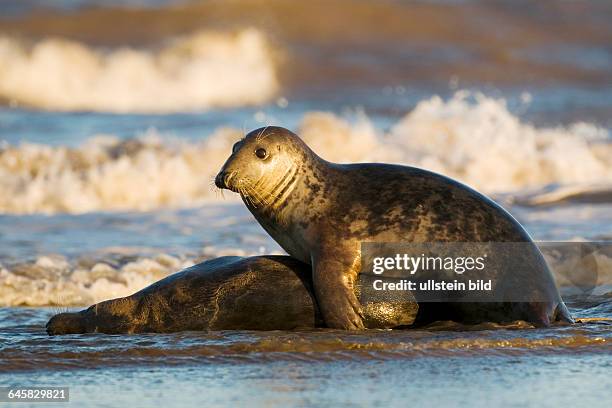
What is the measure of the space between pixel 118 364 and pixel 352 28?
1945 cm

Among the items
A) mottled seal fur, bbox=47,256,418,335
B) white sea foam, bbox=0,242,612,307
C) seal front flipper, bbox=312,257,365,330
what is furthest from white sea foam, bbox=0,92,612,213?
seal front flipper, bbox=312,257,365,330

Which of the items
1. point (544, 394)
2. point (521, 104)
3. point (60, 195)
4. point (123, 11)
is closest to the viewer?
point (544, 394)

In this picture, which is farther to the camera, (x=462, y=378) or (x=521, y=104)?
(x=521, y=104)

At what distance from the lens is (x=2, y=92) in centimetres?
2281

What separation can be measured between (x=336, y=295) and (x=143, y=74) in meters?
17.7

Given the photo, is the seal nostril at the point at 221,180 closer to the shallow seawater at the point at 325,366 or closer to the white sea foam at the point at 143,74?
the shallow seawater at the point at 325,366

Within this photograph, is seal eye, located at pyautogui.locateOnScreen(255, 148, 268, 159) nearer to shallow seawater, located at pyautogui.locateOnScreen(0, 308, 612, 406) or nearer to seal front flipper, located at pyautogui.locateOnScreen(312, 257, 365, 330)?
seal front flipper, located at pyautogui.locateOnScreen(312, 257, 365, 330)

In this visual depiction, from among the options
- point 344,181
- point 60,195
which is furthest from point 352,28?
point 344,181

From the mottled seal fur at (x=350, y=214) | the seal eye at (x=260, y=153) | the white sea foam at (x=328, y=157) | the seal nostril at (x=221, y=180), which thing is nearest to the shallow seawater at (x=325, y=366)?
the mottled seal fur at (x=350, y=214)

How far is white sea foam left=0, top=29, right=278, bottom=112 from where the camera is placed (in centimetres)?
2256

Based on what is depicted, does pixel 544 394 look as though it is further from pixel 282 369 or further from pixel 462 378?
pixel 282 369

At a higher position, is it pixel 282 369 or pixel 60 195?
pixel 60 195

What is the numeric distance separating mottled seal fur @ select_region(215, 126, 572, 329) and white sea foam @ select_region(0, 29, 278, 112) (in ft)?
49.5

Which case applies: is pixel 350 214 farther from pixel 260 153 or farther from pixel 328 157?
pixel 328 157
